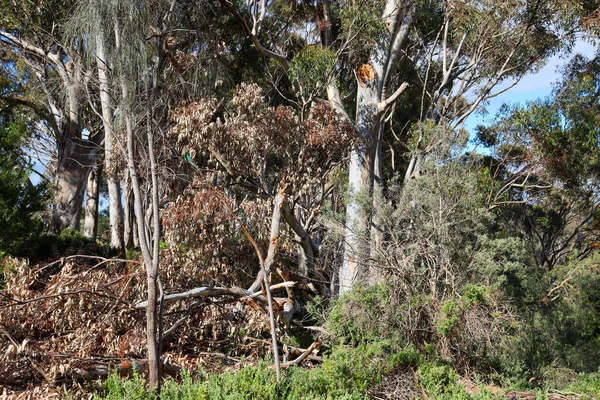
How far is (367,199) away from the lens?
971cm

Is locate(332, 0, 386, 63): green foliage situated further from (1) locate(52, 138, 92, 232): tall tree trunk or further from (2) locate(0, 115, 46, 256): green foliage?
(1) locate(52, 138, 92, 232): tall tree trunk

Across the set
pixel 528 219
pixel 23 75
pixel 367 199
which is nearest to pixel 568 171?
pixel 528 219

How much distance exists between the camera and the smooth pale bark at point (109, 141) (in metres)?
7.74

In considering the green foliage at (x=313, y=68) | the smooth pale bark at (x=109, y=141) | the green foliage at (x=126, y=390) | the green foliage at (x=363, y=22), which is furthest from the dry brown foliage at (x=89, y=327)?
the green foliage at (x=363, y=22)

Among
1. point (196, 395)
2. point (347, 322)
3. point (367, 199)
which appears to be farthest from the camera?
point (367, 199)

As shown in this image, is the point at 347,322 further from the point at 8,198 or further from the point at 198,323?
the point at 8,198

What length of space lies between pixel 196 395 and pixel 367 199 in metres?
4.97

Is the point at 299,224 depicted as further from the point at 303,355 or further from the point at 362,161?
the point at 303,355

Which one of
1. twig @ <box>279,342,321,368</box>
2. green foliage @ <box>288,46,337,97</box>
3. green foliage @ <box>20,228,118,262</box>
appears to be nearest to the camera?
twig @ <box>279,342,321,368</box>

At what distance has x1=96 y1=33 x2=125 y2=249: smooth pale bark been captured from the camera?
774cm

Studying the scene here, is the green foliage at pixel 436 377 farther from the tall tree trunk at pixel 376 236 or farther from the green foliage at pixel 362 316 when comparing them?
the tall tree trunk at pixel 376 236

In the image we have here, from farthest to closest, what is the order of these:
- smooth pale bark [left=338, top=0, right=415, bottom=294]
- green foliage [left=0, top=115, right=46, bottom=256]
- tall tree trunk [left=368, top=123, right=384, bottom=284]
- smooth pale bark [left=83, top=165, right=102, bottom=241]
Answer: smooth pale bark [left=83, top=165, right=102, bottom=241] < smooth pale bark [left=338, top=0, right=415, bottom=294] < green foliage [left=0, top=115, right=46, bottom=256] < tall tree trunk [left=368, top=123, right=384, bottom=284]

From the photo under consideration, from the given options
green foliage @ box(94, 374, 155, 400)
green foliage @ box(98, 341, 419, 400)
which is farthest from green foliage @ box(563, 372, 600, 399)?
green foliage @ box(94, 374, 155, 400)

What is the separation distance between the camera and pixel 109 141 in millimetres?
13336
